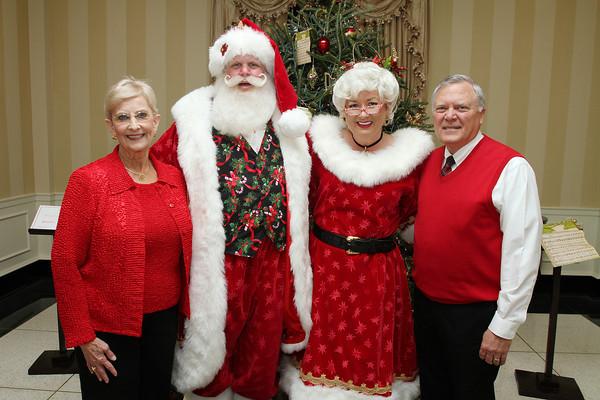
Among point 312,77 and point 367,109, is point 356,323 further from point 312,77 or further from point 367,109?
point 312,77

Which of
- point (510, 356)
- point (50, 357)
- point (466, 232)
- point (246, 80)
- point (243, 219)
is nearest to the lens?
point (466, 232)

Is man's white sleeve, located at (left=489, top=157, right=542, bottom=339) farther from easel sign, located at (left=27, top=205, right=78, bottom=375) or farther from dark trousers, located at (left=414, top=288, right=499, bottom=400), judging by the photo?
easel sign, located at (left=27, top=205, right=78, bottom=375)

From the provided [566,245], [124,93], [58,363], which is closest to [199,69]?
[58,363]

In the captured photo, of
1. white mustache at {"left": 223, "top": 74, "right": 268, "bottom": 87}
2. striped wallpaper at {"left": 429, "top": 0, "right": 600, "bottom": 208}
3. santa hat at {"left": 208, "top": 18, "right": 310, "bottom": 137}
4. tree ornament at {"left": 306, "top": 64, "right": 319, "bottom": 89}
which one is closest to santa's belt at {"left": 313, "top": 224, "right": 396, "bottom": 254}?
santa hat at {"left": 208, "top": 18, "right": 310, "bottom": 137}

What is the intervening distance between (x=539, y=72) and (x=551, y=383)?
2.81 meters

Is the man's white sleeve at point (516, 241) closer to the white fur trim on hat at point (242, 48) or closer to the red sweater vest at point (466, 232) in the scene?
the red sweater vest at point (466, 232)

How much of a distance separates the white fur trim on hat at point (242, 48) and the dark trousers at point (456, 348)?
1220 mm

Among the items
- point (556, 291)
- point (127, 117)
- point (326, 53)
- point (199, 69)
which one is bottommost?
point (556, 291)

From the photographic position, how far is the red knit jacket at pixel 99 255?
1.52 meters

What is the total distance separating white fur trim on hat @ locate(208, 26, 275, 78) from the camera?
2062 mm

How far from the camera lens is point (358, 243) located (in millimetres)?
2043

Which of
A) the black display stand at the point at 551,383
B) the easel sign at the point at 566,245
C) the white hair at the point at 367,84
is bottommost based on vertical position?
the black display stand at the point at 551,383

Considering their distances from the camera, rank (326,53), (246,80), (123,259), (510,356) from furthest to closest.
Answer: (510,356)
(326,53)
(246,80)
(123,259)

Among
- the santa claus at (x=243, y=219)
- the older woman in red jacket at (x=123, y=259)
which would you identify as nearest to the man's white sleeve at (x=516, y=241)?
the santa claus at (x=243, y=219)
